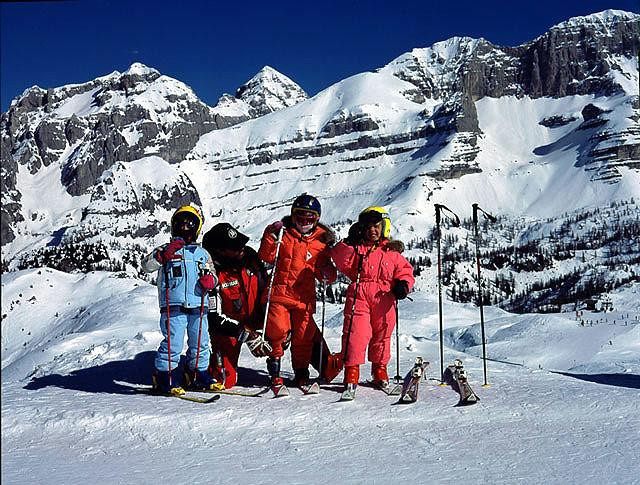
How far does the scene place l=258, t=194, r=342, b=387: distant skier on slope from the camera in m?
7.35

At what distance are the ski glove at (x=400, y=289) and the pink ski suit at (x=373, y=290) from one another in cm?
8

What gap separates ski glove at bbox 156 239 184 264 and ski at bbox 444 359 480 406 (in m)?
3.37

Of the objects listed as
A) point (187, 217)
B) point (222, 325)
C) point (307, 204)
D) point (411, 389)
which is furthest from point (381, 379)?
point (187, 217)

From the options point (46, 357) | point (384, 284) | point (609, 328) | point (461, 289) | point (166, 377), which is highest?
point (384, 284)

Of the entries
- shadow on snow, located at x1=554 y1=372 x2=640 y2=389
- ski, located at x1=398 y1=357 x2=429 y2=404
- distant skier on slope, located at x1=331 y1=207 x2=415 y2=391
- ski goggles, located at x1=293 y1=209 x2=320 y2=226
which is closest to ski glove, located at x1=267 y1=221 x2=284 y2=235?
ski goggles, located at x1=293 y1=209 x2=320 y2=226

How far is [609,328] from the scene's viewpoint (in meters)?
35.6

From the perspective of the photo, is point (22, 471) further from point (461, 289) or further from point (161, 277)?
point (461, 289)

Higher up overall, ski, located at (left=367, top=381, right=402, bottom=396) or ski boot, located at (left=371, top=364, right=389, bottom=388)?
ski boot, located at (left=371, top=364, right=389, bottom=388)

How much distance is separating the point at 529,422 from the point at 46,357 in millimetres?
12496

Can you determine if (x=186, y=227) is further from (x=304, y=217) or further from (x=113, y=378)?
(x=113, y=378)

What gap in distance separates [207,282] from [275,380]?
135 centimetres

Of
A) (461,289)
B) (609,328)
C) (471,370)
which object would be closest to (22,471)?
(471,370)

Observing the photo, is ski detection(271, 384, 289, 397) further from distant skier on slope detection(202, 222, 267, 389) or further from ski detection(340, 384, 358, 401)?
distant skier on slope detection(202, 222, 267, 389)

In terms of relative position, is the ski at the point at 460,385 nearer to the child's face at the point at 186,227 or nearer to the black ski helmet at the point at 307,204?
the black ski helmet at the point at 307,204
